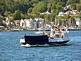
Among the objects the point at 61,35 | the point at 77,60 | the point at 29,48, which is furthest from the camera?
the point at 61,35

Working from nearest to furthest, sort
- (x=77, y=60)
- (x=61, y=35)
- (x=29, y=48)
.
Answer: (x=77, y=60) → (x=29, y=48) → (x=61, y=35)

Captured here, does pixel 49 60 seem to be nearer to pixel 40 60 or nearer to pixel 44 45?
pixel 40 60

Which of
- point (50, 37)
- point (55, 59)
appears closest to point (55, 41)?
point (50, 37)

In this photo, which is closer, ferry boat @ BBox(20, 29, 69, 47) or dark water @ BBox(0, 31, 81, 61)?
dark water @ BBox(0, 31, 81, 61)

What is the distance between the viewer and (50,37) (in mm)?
72188

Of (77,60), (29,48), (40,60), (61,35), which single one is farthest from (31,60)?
(61,35)

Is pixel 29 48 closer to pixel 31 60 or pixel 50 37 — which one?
pixel 50 37

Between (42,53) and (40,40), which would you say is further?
(40,40)

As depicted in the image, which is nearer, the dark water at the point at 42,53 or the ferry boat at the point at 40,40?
the dark water at the point at 42,53

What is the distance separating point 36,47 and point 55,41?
328cm

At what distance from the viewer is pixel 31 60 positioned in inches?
1929

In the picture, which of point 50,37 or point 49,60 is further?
point 50,37

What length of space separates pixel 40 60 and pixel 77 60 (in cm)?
359

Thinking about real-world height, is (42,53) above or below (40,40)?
below
